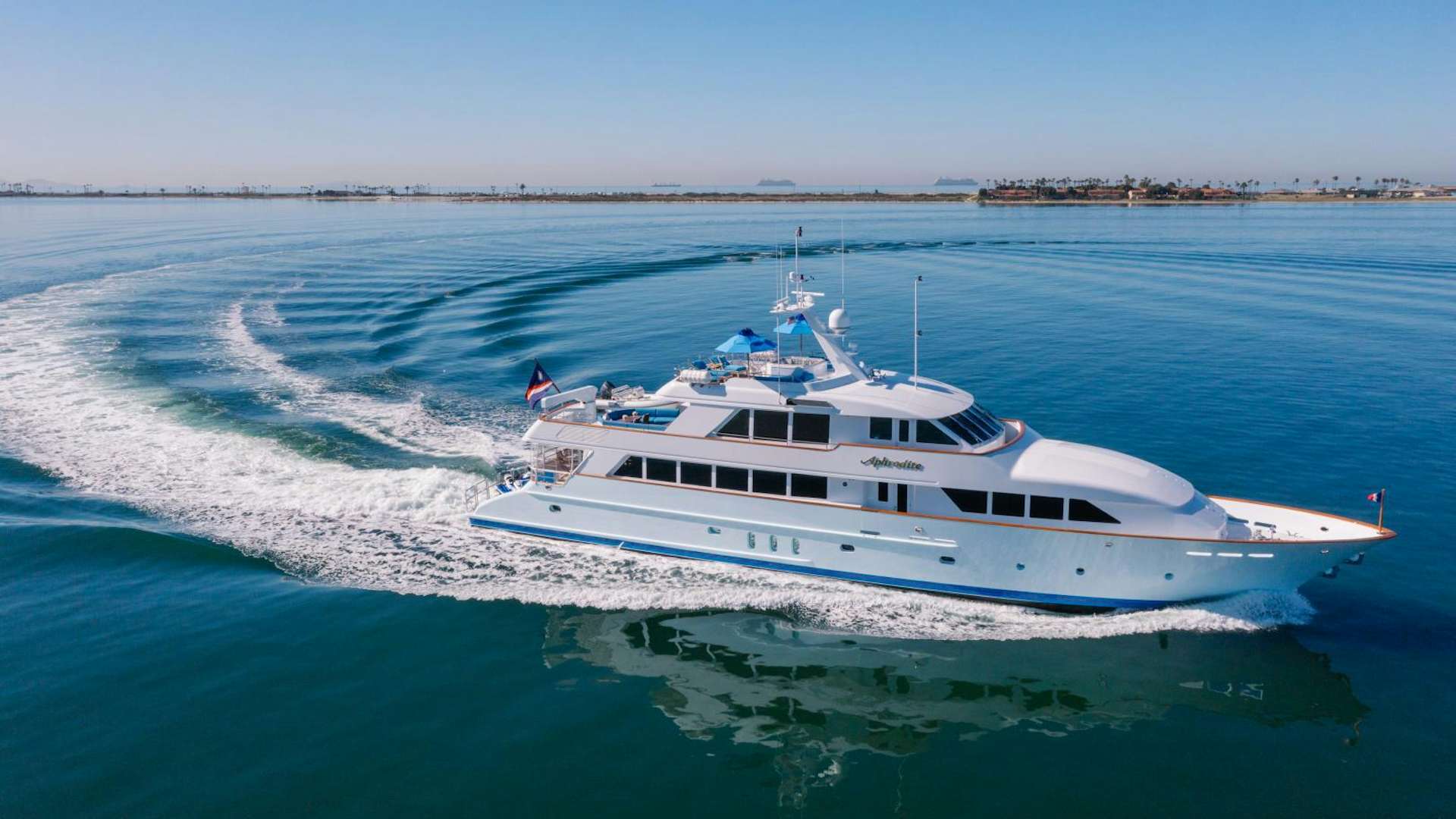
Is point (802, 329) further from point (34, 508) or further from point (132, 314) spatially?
point (132, 314)

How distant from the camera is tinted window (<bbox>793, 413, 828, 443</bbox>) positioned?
16.9 m

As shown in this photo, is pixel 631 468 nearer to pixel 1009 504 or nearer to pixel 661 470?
pixel 661 470

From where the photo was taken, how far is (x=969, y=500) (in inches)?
627

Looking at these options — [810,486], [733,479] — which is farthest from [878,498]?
[733,479]

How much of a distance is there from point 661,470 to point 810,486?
11.3 ft

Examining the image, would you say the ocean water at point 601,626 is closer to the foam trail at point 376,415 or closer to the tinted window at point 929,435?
the foam trail at point 376,415

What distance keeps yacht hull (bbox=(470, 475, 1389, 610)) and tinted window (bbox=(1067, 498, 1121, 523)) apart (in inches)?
14.8

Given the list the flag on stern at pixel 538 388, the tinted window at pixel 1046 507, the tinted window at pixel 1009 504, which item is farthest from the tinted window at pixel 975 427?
the flag on stern at pixel 538 388

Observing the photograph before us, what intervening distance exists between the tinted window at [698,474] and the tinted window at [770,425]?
131 centimetres

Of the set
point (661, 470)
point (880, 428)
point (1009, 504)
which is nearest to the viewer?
point (1009, 504)

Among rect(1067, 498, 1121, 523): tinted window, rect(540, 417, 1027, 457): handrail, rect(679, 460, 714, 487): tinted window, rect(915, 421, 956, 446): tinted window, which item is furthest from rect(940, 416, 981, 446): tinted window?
rect(679, 460, 714, 487): tinted window

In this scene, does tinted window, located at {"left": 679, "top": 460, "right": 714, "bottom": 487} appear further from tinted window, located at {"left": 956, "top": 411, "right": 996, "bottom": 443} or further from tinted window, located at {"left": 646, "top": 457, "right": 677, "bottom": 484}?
tinted window, located at {"left": 956, "top": 411, "right": 996, "bottom": 443}

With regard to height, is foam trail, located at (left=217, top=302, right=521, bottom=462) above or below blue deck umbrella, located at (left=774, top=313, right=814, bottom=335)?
below

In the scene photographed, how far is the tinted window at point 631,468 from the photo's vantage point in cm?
1830
